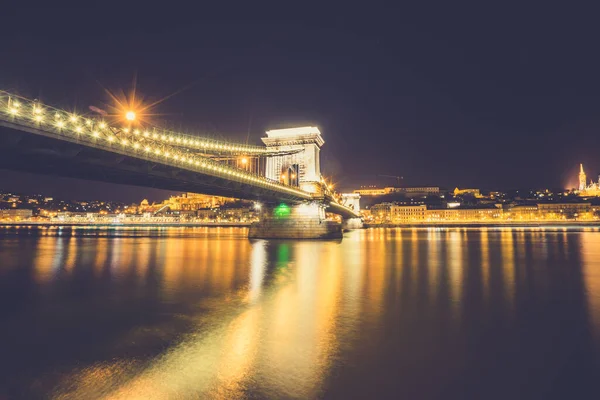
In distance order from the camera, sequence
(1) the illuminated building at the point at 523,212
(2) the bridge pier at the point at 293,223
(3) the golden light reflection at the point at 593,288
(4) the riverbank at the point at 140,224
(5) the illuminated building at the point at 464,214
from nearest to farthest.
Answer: (3) the golden light reflection at the point at 593,288, (2) the bridge pier at the point at 293,223, (1) the illuminated building at the point at 523,212, (4) the riverbank at the point at 140,224, (5) the illuminated building at the point at 464,214

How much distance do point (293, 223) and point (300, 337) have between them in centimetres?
3778

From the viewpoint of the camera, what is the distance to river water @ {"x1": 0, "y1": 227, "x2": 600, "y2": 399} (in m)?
5.93

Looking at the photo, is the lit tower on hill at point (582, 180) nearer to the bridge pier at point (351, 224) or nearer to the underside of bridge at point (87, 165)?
the bridge pier at point (351, 224)

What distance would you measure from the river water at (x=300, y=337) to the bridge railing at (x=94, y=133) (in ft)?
22.1

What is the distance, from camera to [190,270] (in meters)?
20.5

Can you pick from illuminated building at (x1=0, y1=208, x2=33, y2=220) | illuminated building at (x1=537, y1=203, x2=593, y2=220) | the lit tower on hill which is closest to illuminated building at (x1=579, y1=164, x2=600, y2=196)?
the lit tower on hill

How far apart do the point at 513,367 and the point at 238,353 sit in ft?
16.4

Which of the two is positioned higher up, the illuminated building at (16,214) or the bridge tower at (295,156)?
the bridge tower at (295,156)

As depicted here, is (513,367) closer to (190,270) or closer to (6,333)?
(6,333)

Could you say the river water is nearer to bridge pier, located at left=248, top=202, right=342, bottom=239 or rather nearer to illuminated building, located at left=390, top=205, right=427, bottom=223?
bridge pier, located at left=248, top=202, right=342, bottom=239

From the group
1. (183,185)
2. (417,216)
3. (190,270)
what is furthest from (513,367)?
(417,216)

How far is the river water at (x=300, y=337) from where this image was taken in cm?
593

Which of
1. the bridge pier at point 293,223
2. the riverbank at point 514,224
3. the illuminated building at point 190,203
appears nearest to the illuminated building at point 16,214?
the illuminated building at point 190,203

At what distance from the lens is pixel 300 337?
8.48 metres
